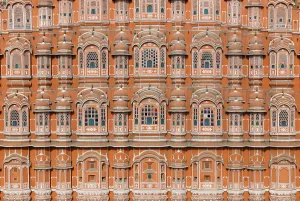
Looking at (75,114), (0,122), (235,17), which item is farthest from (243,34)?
(0,122)

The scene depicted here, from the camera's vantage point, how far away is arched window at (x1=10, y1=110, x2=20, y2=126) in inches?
1534

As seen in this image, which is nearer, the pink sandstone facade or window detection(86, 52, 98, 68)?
the pink sandstone facade

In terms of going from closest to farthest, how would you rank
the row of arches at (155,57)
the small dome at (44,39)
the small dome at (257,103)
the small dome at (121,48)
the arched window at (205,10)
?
the small dome at (121,48)
the row of arches at (155,57)
the small dome at (257,103)
the small dome at (44,39)
the arched window at (205,10)

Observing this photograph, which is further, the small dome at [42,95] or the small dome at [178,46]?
the small dome at [42,95]

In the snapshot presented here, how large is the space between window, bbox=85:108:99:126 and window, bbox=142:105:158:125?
157 inches

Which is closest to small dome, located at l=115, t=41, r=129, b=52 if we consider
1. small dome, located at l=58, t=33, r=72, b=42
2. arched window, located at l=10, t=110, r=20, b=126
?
small dome, located at l=58, t=33, r=72, b=42

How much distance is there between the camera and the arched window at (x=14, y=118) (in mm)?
38969

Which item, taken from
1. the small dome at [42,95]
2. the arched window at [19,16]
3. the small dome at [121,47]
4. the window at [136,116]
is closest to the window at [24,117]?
the small dome at [42,95]

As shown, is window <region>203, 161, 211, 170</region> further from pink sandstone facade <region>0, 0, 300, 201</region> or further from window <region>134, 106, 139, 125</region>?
window <region>134, 106, 139, 125</region>

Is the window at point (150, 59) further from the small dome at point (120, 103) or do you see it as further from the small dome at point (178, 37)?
the small dome at point (120, 103)

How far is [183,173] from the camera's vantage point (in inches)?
1517

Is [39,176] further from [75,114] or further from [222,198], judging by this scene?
[222,198]

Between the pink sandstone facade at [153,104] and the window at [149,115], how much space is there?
0.31 ft

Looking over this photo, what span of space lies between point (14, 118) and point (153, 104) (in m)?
11.9
